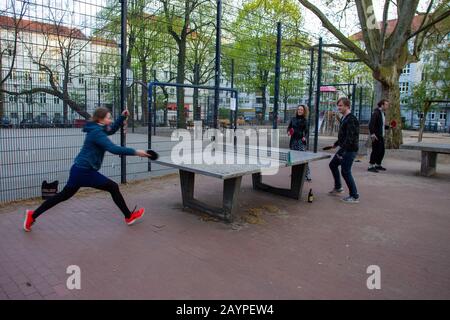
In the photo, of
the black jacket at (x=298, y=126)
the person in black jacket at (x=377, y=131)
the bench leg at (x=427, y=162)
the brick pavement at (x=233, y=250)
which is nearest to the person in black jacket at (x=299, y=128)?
the black jacket at (x=298, y=126)

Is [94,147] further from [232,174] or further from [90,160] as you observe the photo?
[232,174]

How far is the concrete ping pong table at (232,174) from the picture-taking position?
4.98m

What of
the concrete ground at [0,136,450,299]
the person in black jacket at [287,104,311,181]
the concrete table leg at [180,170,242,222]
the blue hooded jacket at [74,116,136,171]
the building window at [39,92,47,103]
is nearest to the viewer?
the concrete ground at [0,136,450,299]

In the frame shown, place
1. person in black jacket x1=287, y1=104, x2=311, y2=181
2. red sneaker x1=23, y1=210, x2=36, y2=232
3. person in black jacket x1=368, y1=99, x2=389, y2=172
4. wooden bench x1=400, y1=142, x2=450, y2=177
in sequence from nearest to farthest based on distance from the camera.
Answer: red sneaker x1=23, y1=210, x2=36, y2=232 < person in black jacket x1=287, y1=104, x2=311, y2=181 < wooden bench x1=400, y1=142, x2=450, y2=177 < person in black jacket x1=368, y1=99, x2=389, y2=172

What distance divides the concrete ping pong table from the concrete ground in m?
0.20

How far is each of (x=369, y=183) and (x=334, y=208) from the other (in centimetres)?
263

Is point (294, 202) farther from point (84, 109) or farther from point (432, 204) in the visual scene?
point (84, 109)

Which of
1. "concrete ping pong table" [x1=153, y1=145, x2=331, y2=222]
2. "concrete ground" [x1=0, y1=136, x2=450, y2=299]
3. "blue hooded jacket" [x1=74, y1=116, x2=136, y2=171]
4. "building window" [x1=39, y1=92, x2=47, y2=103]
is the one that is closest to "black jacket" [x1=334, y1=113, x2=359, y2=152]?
"concrete ping pong table" [x1=153, y1=145, x2=331, y2=222]

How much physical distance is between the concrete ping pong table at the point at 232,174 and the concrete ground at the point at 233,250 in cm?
20

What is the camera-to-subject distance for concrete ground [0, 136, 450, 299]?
3.31 metres

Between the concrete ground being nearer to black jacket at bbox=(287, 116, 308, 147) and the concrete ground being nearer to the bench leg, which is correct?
black jacket at bbox=(287, 116, 308, 147)
